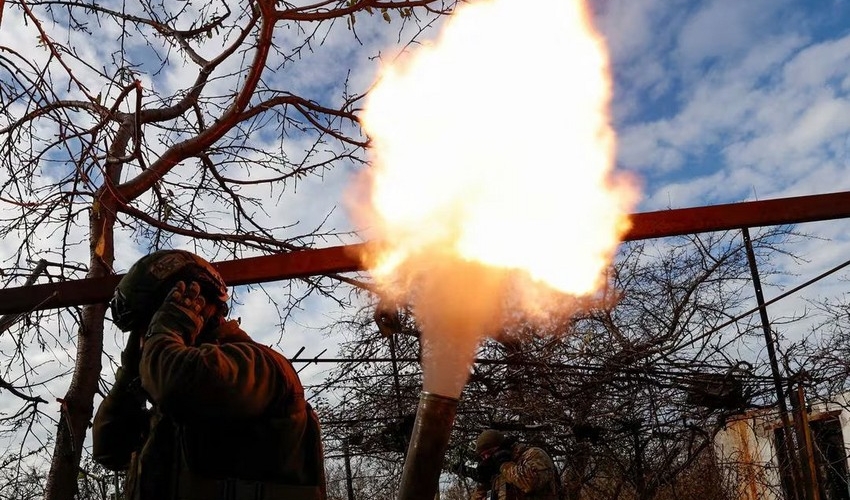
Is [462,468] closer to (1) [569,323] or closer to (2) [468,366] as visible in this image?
(1) [569,323]

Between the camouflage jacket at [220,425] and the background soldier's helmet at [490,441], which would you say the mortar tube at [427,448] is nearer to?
the camouflage jacket at [220,425]

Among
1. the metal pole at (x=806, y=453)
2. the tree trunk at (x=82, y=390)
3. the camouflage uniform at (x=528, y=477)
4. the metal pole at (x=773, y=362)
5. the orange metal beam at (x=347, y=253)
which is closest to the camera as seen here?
the orange metal beam at (x=347, y=253)

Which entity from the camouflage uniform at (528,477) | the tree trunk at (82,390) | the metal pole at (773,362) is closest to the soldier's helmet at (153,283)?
the tree trunk at (82,390)

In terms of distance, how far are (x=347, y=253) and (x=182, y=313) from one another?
177cm

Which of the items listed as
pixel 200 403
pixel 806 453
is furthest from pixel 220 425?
pixel 806 453

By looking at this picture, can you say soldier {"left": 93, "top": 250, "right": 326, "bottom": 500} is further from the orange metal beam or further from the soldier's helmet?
the orange metal beam

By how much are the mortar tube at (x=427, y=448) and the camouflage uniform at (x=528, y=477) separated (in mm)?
4113

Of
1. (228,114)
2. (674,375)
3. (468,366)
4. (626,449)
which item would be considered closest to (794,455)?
(674,375)

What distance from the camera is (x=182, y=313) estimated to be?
2.42m

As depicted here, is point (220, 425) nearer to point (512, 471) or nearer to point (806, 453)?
point (512, 471)

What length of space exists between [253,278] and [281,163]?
2.78m

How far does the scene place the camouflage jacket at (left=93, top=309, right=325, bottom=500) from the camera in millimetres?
2189

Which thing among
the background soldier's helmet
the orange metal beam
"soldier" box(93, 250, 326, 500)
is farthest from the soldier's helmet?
the background soldier's helmet

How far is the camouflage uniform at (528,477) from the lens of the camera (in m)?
6.54
